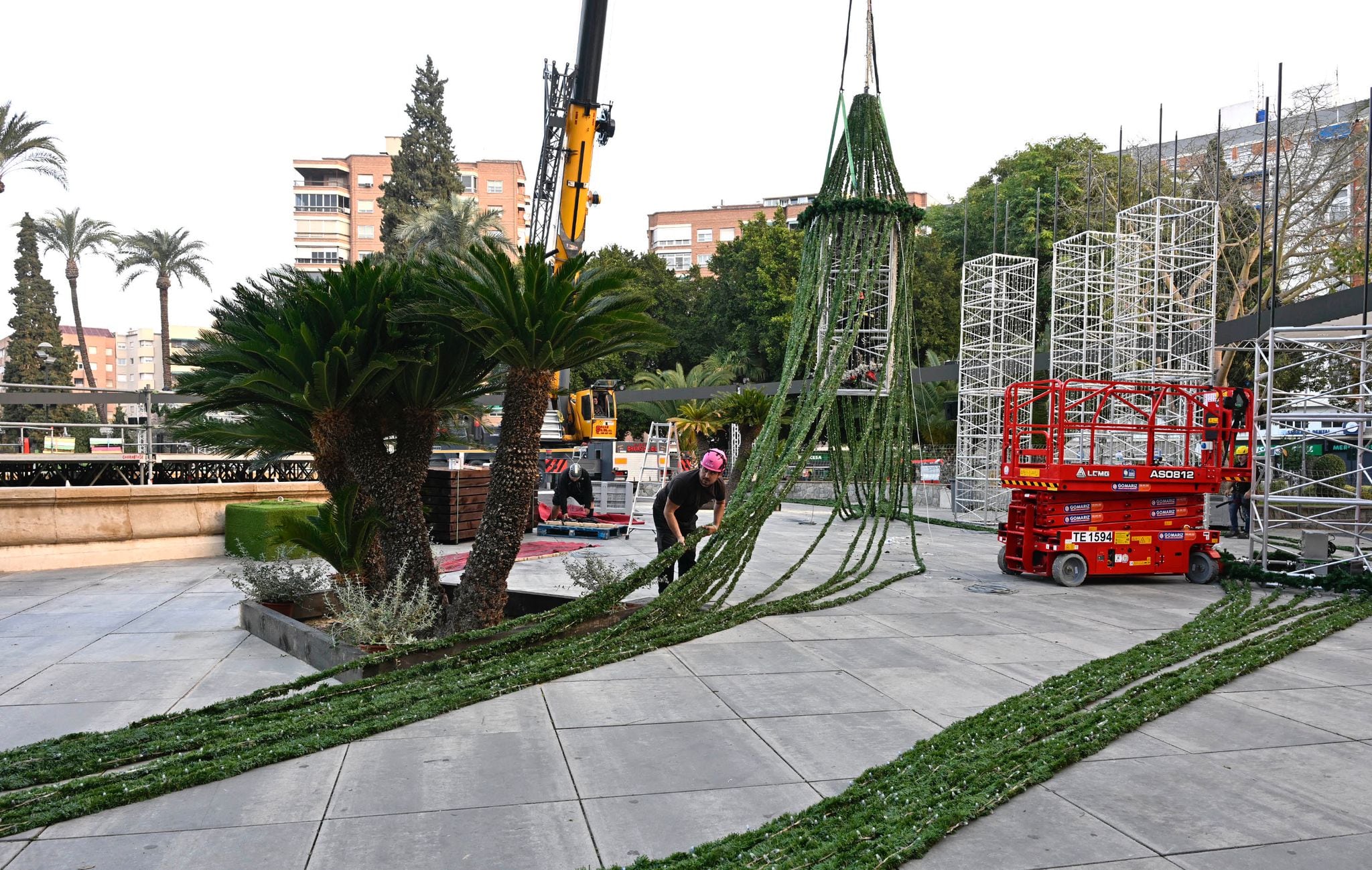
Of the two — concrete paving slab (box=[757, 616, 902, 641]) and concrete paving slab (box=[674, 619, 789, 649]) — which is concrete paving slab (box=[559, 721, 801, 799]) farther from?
concrete paving slab (box=[757, 616, 902, 641])

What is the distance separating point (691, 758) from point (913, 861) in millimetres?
1418

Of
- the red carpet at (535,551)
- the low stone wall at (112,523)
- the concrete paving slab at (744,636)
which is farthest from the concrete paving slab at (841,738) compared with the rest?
the low stone wall at (112,523)

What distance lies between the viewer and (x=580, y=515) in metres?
18.3

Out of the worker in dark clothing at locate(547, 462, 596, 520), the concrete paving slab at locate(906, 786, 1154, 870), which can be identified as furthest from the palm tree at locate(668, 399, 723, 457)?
the concrete paving slab at locate(906, 786, 1154, 870)

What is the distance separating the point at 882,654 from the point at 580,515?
38.3ft

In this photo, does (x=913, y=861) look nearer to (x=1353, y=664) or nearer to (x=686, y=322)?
(x=1353, y=664)

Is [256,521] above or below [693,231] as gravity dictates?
below

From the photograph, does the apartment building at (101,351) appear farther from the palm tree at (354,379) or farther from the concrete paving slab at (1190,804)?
the concrete paving slab at (1190,804)

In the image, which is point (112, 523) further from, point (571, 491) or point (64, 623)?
point (571, 491)

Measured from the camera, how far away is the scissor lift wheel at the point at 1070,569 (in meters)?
11.4

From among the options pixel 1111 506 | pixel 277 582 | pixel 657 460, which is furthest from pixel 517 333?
pixel 657 460

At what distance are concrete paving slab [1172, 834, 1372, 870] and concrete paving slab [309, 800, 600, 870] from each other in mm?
2299

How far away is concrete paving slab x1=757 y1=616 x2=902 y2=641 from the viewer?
7.84m

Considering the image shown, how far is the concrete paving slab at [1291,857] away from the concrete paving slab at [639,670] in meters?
3.42
